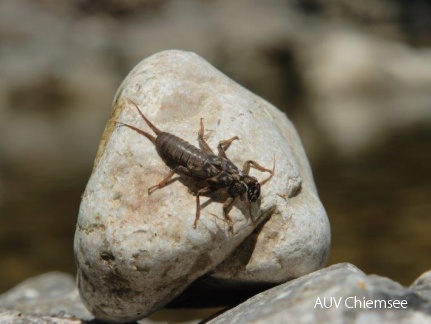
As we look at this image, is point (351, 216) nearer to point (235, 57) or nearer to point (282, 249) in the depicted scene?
point (282, 249)

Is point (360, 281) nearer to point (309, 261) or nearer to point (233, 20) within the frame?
point (309, 261)

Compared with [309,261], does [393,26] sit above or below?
above

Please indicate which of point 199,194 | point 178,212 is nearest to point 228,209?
point 199,194

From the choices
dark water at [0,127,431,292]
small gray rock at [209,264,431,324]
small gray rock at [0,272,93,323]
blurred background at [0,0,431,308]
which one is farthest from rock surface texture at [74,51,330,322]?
blurred background at [0,0,431,308]

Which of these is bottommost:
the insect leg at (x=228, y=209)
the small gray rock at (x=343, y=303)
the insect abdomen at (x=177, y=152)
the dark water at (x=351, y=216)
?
the dark water at (x=351, y=216)

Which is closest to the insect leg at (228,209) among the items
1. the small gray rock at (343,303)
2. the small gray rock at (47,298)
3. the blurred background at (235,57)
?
the small gray rock at (343,303)

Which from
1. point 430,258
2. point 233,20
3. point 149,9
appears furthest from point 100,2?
point 430,258

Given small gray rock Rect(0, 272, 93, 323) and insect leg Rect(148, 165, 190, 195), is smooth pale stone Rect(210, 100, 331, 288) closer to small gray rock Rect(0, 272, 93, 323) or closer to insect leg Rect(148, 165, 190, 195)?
insect leg Rect(148, 165, 190, 195)

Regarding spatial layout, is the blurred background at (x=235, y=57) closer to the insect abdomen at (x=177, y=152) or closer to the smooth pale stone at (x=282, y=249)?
the smooth pale stone at (x=282, y=249)
